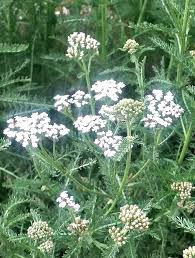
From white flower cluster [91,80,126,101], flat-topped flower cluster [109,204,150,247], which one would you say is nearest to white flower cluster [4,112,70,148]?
white flower cluster [91,80,126,101]

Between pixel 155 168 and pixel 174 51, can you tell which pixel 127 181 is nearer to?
pixel 155 168

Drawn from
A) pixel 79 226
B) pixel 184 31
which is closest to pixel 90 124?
pixel 79 226

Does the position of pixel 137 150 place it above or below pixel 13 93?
below

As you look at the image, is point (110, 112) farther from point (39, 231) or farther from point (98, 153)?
point (39, 231)

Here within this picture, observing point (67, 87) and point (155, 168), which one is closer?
point (155, 168)

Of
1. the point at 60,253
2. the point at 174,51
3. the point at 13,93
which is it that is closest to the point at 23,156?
the point at 13,93

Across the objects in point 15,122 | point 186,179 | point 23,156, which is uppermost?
point 15,122
